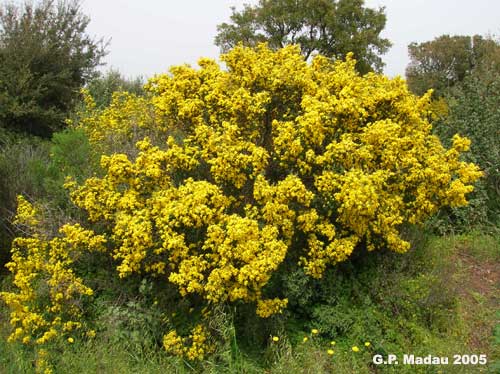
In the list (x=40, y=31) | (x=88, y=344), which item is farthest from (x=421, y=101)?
(x=40, y=31)

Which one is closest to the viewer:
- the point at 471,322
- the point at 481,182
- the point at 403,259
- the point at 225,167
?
the point at 225,167

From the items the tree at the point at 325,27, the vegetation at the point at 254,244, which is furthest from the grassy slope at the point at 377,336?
the tree at the point at 325,27

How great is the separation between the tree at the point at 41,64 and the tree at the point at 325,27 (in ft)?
37.1

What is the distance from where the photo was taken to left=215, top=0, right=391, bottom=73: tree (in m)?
21.3

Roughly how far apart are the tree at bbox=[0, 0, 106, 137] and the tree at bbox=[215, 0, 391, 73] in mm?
11321

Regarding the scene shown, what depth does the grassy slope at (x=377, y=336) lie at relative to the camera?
146 inches

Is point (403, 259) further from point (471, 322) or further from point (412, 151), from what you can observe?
point (412, 151)

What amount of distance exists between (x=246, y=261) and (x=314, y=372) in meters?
A: 0.97

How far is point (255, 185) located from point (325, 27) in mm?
19677

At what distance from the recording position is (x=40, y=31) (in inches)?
400

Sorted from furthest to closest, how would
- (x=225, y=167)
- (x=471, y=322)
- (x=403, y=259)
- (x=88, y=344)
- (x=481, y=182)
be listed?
(x=481, y=182) → (x=403, y=259) → (x=471, y=322) → (x=225, y=167) → (x=88, y=344)

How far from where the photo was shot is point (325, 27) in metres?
22.0

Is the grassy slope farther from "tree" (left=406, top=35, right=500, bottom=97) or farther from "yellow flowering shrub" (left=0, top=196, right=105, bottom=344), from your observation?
"tree" (left=406, top=35, right=500, bottom=97)

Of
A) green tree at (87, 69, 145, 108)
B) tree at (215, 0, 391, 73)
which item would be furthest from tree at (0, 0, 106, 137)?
tree at (215, 0, 391, 73)
